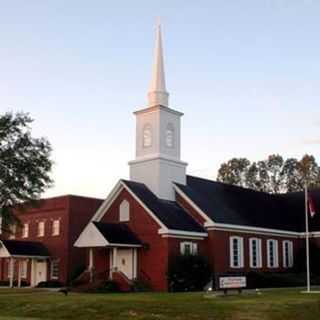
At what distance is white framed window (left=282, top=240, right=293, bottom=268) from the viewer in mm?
49912

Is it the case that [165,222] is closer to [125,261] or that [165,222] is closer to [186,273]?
[186,273]

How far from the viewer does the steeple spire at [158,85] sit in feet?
150

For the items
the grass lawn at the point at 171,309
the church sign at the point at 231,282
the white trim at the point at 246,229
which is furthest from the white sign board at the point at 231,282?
the white trim at the point at 246,229

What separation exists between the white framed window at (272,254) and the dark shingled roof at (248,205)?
1.25m

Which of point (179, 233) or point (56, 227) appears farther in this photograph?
point (56, 227)

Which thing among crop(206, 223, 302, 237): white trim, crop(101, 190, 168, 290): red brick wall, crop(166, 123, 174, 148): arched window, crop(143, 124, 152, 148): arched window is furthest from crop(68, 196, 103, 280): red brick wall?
crop(206, 223, 302, 237): white trim

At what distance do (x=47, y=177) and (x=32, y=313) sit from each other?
14.4 metres

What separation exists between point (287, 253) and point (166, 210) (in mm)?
13378

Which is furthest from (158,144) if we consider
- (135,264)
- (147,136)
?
(135,264)

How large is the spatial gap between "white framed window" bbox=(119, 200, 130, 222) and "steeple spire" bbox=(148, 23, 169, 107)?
7.50 m

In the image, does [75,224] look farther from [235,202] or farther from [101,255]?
[235,202]

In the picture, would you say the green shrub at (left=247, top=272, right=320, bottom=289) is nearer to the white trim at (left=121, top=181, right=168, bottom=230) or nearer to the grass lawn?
the white trim at (left=121, top=181, right=168, bottom=230)

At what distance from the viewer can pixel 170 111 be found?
1805 inches

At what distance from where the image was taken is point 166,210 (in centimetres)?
4241
